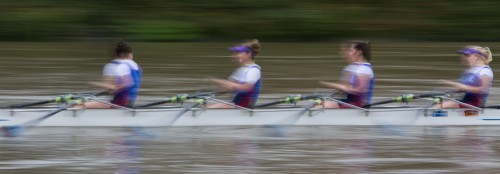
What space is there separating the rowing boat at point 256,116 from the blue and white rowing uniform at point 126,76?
41 cm

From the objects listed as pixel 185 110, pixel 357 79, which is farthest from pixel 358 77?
pixel 185 110

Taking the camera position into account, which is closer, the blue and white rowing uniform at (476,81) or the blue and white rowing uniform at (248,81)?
the blue and white rowing uniform at (476,81)

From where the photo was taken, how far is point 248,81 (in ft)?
40.6

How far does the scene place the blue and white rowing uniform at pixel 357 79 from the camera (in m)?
12.3

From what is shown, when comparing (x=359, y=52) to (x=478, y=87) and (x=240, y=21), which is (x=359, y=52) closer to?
(x=478, y=87)

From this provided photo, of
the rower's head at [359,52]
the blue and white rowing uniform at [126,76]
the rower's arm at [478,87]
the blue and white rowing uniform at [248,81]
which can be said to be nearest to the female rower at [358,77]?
the rower's head at [359,52]

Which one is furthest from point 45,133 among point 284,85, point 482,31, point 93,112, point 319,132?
point 482,31

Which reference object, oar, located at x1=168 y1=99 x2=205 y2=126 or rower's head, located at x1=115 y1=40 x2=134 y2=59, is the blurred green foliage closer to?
rower's head, located at x1=115 y1=40 x2=134 y2=59

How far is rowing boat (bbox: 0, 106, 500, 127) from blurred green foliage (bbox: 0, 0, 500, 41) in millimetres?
14620

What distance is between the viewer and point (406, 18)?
27828 mm

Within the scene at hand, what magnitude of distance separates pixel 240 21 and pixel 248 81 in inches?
596

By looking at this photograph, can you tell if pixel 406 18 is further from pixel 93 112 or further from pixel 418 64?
pixel 93 112

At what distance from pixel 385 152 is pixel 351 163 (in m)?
0.79

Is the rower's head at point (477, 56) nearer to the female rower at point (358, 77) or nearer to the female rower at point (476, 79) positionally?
the female rower at point (476, 79)
